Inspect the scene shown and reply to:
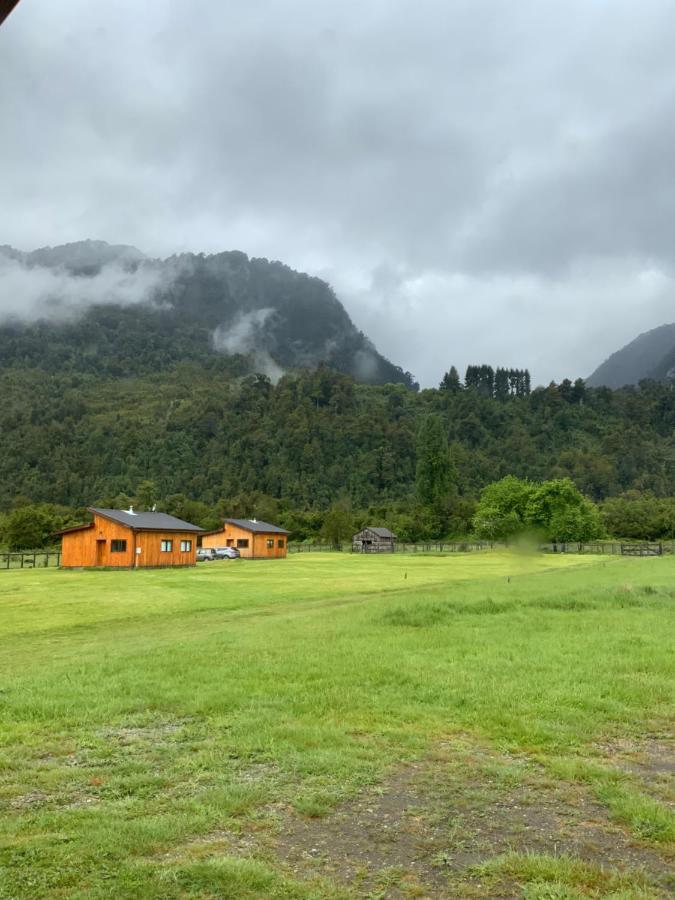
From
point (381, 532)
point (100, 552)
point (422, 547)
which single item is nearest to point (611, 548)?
point (422, 547)

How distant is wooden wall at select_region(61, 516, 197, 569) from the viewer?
161ft

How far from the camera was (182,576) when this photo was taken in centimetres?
4131

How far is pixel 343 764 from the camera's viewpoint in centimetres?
715

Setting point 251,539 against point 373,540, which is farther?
point 373,540

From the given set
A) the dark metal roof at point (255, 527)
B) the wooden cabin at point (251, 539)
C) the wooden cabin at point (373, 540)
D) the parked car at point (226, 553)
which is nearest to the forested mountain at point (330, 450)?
the wooden cabin at point (373, 540)

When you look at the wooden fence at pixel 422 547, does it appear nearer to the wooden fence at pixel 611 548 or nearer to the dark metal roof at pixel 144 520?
the wooden fence at pixel 611 548

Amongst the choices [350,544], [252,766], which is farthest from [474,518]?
[252,766]

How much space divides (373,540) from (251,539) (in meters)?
31.0

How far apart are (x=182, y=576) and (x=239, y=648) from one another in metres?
28.3

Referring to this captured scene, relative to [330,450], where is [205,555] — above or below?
below

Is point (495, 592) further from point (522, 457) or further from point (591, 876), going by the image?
point (522, 457)

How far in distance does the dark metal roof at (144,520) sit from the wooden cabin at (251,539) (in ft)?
44.8

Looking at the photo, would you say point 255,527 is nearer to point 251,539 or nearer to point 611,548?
point 251,539

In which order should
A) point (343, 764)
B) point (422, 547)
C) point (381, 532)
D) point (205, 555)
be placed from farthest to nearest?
point (381, 532)
point (422, 547)
point (205, 555)
point (343, 764)
